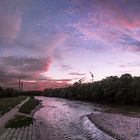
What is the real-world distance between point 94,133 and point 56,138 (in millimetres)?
5780

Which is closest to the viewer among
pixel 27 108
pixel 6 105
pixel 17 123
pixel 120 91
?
pixel 17 123

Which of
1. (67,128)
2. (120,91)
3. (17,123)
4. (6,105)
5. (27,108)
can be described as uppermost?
(120,91)

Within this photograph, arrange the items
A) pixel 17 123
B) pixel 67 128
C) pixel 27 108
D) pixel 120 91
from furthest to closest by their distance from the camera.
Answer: pixel 120 91
pixel 27 108
pixel 67 128
pixel 17 123

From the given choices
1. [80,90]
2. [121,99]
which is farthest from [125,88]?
[80,90]

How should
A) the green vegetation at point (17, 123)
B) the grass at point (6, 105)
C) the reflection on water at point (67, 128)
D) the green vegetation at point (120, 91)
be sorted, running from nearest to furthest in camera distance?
the reflection on water at point (67, 128), the green vegetation at point (17, 123), the grass at point (6, 105), the green vegetation at point (120, 91)

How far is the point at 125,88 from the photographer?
310 ft

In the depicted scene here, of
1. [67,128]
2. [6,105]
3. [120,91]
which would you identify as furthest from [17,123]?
[120,91]

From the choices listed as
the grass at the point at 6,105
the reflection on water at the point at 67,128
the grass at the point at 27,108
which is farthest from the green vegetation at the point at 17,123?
the grass at the point at 27,108

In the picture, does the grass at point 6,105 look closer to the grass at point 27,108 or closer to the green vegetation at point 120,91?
the grass at point 27,108

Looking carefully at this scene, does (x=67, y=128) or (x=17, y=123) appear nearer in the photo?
(x=17, y=123)

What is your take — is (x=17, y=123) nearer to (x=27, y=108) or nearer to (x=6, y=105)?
(x=27, y=108)

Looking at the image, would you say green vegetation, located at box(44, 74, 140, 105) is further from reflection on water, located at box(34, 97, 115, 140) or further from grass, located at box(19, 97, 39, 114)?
reflection on water, located at box(34, 97, 115, 140)

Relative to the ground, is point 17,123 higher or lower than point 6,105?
lower

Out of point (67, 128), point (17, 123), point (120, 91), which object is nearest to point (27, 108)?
point (67, 128)
